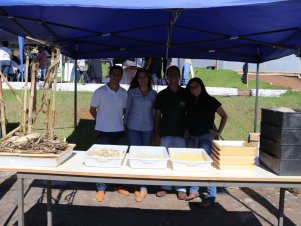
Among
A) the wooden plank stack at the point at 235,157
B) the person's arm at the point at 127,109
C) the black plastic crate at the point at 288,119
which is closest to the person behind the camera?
the black plastic crate at the point at 288,119

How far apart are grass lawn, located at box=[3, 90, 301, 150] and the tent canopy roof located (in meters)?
2.23

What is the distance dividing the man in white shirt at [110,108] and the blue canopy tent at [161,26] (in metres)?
0.67

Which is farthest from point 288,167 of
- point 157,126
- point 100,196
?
point 100,196

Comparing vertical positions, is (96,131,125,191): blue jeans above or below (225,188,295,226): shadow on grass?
above

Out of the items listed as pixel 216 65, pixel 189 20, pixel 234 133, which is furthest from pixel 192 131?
pixel 216 65

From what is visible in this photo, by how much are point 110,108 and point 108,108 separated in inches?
1.0

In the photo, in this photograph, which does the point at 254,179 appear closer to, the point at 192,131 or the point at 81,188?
the point at 192,131

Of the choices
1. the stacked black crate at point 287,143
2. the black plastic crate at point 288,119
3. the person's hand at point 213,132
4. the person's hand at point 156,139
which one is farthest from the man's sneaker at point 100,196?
the black plastic crate at point 288,119

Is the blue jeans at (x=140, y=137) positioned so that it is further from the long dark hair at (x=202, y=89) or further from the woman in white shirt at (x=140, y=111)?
the long dark hair at (x=202, y=89)

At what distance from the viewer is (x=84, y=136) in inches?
312

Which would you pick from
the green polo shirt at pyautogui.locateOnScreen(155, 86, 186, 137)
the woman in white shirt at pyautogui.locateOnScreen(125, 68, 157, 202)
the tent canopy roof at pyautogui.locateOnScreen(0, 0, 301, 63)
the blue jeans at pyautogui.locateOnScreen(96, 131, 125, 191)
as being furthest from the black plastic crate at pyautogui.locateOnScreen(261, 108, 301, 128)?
the blue jeans at pyautogui.locateOnScreen(96, 131, 125, 191)

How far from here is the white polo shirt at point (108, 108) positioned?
4.82 meters

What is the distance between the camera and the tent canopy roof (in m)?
2.97

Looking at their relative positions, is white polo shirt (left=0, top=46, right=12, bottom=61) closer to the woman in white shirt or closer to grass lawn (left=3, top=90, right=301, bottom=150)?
grass lawn (left=3, top=90, right=301, bottom=150)
